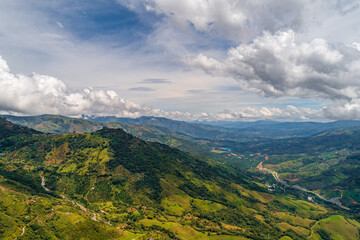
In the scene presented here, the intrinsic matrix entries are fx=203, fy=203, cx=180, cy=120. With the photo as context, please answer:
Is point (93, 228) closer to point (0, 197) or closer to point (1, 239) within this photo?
point (1, 239)

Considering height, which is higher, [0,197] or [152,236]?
[0,197]

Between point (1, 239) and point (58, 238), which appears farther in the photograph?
point (58, 238)

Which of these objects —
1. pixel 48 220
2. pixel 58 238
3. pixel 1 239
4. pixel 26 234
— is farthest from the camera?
pixel 48 220

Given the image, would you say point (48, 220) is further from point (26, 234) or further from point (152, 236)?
point (152, 236)

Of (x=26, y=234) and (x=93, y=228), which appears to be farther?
(x=93, y=228)

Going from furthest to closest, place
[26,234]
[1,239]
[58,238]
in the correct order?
[58,238], [26,234], [1,239]

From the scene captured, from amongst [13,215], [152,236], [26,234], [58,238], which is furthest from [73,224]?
[152,236]

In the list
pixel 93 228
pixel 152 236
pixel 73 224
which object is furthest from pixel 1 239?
pixel 152 236

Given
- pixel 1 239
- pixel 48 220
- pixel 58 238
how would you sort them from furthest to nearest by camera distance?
pixel 48 220 < pixel 58 238 < pixel 1 239

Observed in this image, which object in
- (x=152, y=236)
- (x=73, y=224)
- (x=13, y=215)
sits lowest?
(x=152, y=236)
